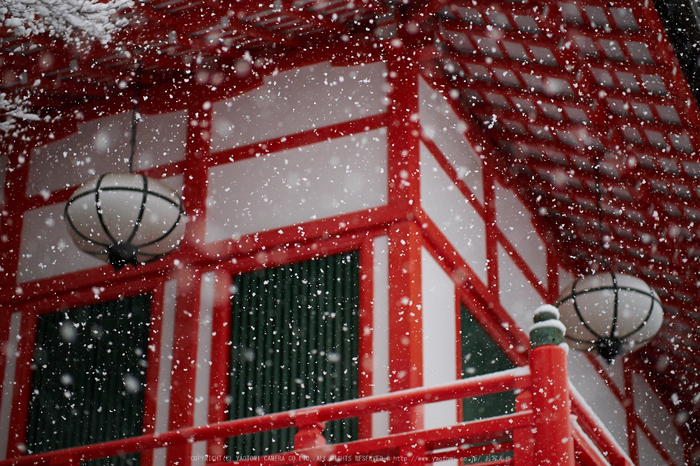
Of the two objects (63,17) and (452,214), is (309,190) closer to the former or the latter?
(452,214)

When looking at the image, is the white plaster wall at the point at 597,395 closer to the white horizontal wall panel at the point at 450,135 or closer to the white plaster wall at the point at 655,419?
the white plaster wall at the point at 655,419

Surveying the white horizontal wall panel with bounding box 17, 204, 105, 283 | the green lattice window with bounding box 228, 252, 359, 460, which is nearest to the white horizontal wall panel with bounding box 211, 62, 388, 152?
the green lattice window with bounding box 228, 252, 359, 460

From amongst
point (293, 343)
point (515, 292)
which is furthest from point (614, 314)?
point (293, 343)

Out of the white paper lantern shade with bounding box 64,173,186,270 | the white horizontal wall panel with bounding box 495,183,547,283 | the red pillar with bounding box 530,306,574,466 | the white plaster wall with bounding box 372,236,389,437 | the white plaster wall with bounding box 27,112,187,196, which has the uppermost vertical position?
the white plaster wall with bounding box 27,112,187,196

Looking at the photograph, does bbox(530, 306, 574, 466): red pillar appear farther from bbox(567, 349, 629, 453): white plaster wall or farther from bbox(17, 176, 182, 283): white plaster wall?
bbox(567, 349, 629, 453): white plaster wall

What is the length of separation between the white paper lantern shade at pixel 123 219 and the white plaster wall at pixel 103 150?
62.6 inches

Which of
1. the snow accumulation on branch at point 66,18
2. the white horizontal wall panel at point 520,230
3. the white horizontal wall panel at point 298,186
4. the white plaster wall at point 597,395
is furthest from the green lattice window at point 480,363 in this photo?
the snow accumulation on branch at point 66,18

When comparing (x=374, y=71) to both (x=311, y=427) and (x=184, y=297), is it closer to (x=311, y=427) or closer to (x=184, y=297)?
(x=184, y=297)

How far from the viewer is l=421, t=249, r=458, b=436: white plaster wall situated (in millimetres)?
6820

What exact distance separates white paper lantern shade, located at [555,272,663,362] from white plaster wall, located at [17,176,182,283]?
3.48 m

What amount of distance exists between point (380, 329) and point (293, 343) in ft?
2.42

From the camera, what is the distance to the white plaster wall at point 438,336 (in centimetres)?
682

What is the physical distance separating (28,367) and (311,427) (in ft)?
12.6

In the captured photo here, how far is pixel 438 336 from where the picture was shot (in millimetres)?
7090
